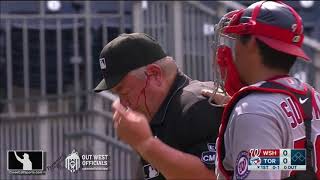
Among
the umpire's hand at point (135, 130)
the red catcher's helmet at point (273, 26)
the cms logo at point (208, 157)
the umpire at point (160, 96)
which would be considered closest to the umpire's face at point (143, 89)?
the umpire at point (160, 96)

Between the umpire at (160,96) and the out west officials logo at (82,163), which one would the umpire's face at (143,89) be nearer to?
the umpire at (160,96)

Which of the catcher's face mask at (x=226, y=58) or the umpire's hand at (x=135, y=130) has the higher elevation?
the catcher's face mask at (x=226, y=58)

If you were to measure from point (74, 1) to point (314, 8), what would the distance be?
2.38 metres

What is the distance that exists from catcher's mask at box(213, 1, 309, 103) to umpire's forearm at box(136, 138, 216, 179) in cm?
29

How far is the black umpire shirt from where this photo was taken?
256 centimetres

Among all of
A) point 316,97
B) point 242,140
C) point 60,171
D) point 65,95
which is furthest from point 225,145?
point 65,95

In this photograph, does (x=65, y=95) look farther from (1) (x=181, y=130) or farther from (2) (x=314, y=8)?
(1) (x=181, y=130)

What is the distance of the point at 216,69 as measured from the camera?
93.0 inches

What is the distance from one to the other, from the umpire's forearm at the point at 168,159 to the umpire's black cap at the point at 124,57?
63cm

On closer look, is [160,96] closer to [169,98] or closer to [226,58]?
[169,98]

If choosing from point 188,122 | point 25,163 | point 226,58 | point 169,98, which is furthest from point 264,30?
point 25,163

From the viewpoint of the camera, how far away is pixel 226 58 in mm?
2244

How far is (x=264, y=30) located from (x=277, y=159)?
39 centimetres

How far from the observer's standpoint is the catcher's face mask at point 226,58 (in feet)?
7.23
